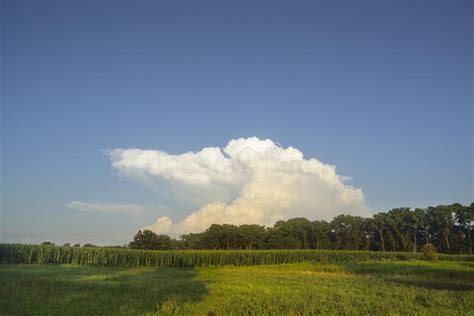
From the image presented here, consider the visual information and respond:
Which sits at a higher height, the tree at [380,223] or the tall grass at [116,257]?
the tree at [380,223]

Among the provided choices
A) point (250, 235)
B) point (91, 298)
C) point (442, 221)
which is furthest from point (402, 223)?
point (91, 298)

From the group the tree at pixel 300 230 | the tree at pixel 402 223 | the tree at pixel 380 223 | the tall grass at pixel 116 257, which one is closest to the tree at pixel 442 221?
the tree at pixel 402 223

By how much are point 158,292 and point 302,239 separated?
100 m

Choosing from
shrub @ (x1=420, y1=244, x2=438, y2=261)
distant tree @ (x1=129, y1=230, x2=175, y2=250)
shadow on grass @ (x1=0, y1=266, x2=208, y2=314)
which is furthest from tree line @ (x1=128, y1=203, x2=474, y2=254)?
Result: shadow on grass @ (x1=0, y1=266, x2=208, y2=314)

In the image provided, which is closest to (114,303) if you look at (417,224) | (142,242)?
(142,242)

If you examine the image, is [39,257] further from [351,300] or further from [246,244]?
[246,244]

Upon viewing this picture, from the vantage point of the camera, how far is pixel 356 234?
108875mm

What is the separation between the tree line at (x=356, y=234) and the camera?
93625 mm

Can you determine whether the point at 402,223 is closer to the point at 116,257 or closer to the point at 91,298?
the point at 116,257

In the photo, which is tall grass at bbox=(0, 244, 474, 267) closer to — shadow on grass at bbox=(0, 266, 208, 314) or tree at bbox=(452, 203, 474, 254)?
shadow on grass at bbox=(0, 266, 208, 314)

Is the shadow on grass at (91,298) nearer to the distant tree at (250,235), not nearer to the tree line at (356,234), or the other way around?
the tree line at (356,234)

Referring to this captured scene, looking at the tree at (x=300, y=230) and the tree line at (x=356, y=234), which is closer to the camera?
the tree line at (x=356, y=234)

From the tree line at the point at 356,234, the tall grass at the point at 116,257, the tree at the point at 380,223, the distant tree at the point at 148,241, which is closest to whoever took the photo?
the tall grass at the point at 116,257

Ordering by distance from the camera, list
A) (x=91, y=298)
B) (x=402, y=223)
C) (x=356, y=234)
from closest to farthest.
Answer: (x=91, y=298) → (x=402, y=223) → (x=356, y=234)
